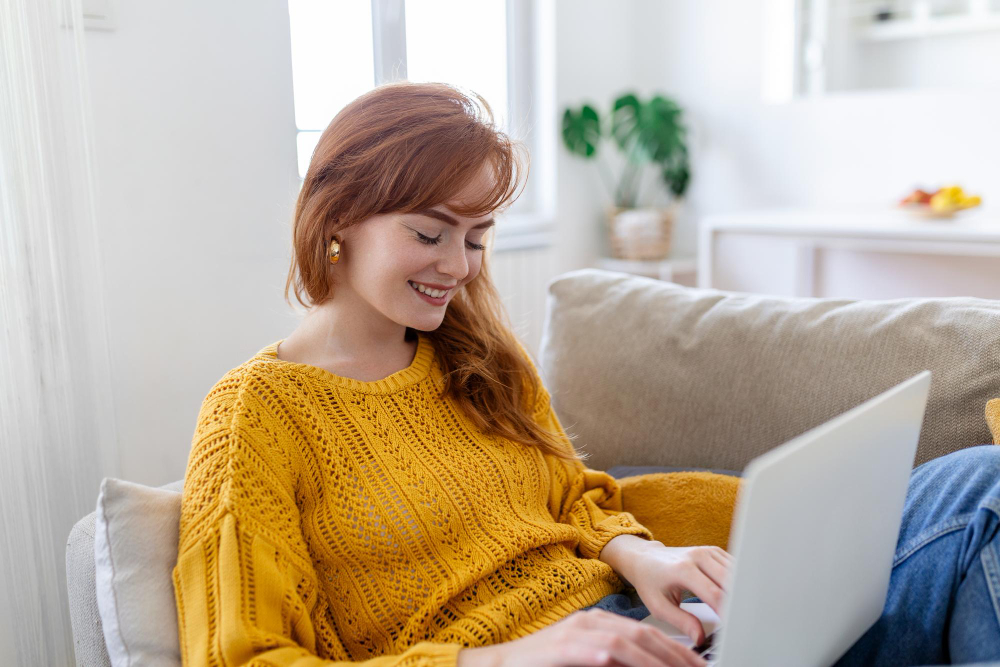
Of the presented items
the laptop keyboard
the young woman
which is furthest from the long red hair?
the laptop keyboard

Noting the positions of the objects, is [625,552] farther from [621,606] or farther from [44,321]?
[44,321]

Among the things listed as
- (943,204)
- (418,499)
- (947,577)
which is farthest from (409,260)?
(943,204)

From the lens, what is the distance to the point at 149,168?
70.5 inches

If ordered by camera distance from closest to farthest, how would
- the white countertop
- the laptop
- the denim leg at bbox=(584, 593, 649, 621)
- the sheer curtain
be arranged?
the laptop, the denim leg at bbox=(584, 593, 649, 621), the sheer curtain, the white countertop

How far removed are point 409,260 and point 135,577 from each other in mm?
465

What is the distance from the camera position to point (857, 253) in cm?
287

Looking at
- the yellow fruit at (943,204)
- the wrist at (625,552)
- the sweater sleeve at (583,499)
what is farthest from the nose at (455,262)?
the yellow fruit at (943,204)

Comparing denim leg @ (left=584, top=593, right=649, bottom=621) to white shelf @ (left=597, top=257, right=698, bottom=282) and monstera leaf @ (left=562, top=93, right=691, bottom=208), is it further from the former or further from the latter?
monstera leaf @ (left=562, top=93, right=691, bottom=208)

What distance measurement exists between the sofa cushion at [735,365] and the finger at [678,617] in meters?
0.40

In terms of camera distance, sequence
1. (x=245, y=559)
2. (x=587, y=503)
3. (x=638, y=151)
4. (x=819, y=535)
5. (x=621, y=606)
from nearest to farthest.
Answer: (x=819, y=535) → (x=245, y=559) → (x=621, y=606) → (x=587, y=503) → (x=638, y=151)

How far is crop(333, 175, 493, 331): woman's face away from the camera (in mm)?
1083

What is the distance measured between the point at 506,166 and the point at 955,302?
2.34ft

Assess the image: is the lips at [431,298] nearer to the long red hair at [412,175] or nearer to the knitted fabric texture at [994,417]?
the long red hair at [412,175]

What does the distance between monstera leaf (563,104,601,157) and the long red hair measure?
199 centimetres
